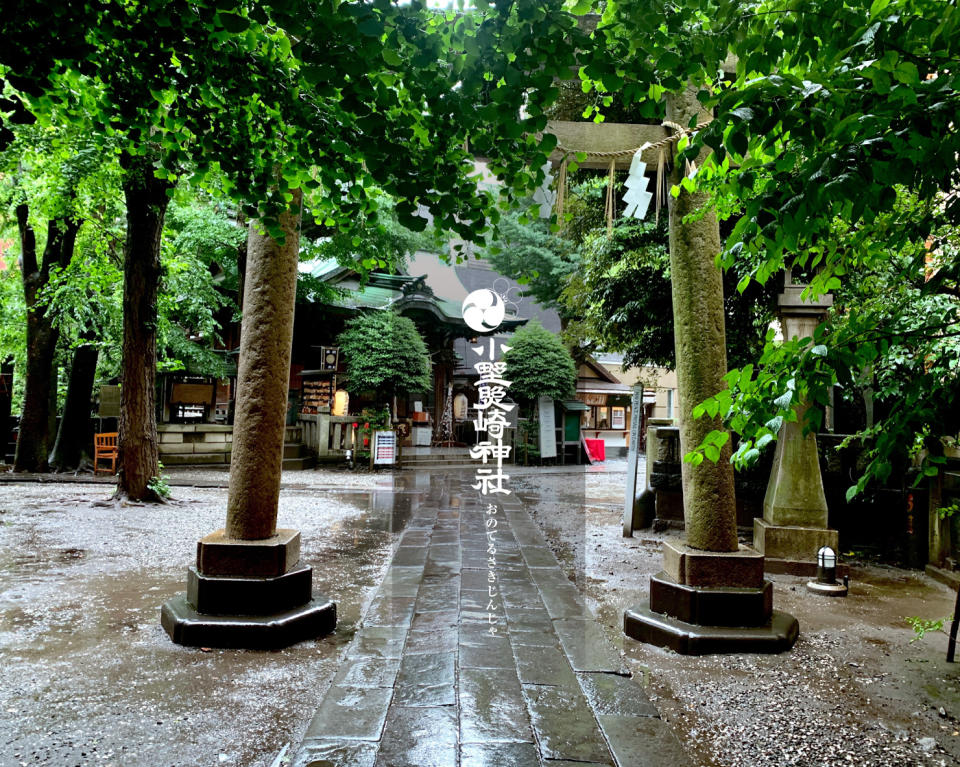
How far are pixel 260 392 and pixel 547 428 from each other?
1696 centimetres

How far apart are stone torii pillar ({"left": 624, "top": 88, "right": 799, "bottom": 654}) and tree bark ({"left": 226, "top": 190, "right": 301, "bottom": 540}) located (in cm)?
294

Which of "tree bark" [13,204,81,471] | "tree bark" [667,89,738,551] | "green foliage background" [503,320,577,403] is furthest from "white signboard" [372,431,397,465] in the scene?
"tree bark" [667,89,738,551]

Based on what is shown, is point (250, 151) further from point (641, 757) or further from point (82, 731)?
point (641, 757)

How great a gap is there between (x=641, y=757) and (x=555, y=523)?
7231 millimetres

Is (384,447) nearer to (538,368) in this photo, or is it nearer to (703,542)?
(538,368)

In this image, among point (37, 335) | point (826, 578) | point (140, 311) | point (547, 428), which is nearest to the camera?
point (826, 578)

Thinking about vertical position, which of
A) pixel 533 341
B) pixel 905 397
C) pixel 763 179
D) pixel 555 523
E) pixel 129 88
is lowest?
pixel 555 523

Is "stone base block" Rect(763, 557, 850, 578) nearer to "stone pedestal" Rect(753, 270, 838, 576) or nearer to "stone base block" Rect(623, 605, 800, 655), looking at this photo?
"stone pedestal" Rect(753, 270, 838, 576)

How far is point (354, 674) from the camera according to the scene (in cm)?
344

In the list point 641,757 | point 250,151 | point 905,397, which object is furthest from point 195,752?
point 905,397

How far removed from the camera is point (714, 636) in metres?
4.05

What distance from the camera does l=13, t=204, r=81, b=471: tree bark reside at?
1246 centimetres
